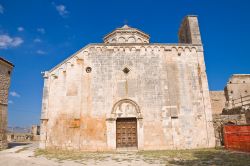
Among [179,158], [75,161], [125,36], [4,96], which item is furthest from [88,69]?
[179,158]

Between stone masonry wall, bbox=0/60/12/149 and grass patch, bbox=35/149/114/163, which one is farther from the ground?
stone masonry wall, bbox=0/60/12/149

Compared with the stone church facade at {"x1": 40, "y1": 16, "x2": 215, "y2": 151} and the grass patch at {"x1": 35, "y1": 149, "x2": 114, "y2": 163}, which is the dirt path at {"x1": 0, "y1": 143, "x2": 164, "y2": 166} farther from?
the stone church facade at {"x1": 40, "y1": 16, "x2": 215, "y2": 151}

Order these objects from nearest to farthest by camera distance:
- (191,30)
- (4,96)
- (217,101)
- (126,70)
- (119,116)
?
(119,116) < (4,96) < (126,70) < (191,30) < (217,101)

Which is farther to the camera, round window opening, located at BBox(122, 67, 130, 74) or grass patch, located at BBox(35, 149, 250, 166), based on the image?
round window opening, located at BBox(122, 67, 130, 74)

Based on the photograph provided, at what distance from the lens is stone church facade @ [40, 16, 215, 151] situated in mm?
14352

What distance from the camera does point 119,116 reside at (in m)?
14.7

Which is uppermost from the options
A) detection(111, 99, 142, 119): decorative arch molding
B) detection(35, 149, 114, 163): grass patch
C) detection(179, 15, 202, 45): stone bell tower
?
detection(179, 15, 202, 45): stone bell tower

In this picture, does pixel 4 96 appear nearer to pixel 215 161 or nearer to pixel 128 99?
pixel 128 99

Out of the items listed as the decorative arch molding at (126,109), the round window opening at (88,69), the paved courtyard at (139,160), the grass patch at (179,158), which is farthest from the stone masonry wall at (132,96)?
the paved courtyard at (139,160)

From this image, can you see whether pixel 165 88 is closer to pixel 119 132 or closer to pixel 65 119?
pixel 119 132

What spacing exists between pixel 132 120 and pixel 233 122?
7.92m

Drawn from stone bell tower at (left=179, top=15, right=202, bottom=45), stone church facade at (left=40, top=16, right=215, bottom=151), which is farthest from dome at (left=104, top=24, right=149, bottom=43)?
stone bell tower at (left=179, top=15, right=202, bottom=45)

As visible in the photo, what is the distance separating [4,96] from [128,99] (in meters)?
9.32

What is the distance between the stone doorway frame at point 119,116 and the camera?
14.2 meters
